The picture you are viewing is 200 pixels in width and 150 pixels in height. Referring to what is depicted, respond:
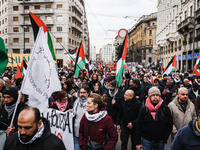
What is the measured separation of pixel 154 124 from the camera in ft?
11.4

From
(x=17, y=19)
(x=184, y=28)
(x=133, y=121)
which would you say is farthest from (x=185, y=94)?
(x=17, y=19)

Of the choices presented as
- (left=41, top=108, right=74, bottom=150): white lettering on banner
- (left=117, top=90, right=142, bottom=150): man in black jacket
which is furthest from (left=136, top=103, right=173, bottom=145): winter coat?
(left=41, top=108, right=74, bottom=150): white lettering on banner

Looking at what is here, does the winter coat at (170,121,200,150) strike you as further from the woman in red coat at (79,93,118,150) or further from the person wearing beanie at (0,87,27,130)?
the person wearing beanie at (0,87,27,130)

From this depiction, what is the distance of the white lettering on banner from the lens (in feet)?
11.4

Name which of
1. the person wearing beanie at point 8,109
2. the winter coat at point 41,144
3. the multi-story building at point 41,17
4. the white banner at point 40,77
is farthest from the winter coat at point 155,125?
the multi-story building at point 41,17

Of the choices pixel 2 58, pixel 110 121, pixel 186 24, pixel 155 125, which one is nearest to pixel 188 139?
pixel 110 121

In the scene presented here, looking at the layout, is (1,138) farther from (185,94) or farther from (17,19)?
(17,19)

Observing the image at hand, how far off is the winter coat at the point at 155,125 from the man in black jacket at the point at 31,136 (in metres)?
1.94

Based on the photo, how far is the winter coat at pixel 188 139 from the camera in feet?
6.83

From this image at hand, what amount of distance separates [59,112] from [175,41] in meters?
35.5

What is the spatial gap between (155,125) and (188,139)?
1.34 metres

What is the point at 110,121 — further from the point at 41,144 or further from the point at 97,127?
the point at 41,144

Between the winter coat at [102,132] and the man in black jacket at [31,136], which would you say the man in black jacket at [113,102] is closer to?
the winter coat at [102,132]

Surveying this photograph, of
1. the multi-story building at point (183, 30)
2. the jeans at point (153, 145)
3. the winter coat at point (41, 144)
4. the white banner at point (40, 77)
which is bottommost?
the jeans at point (153, 145)
